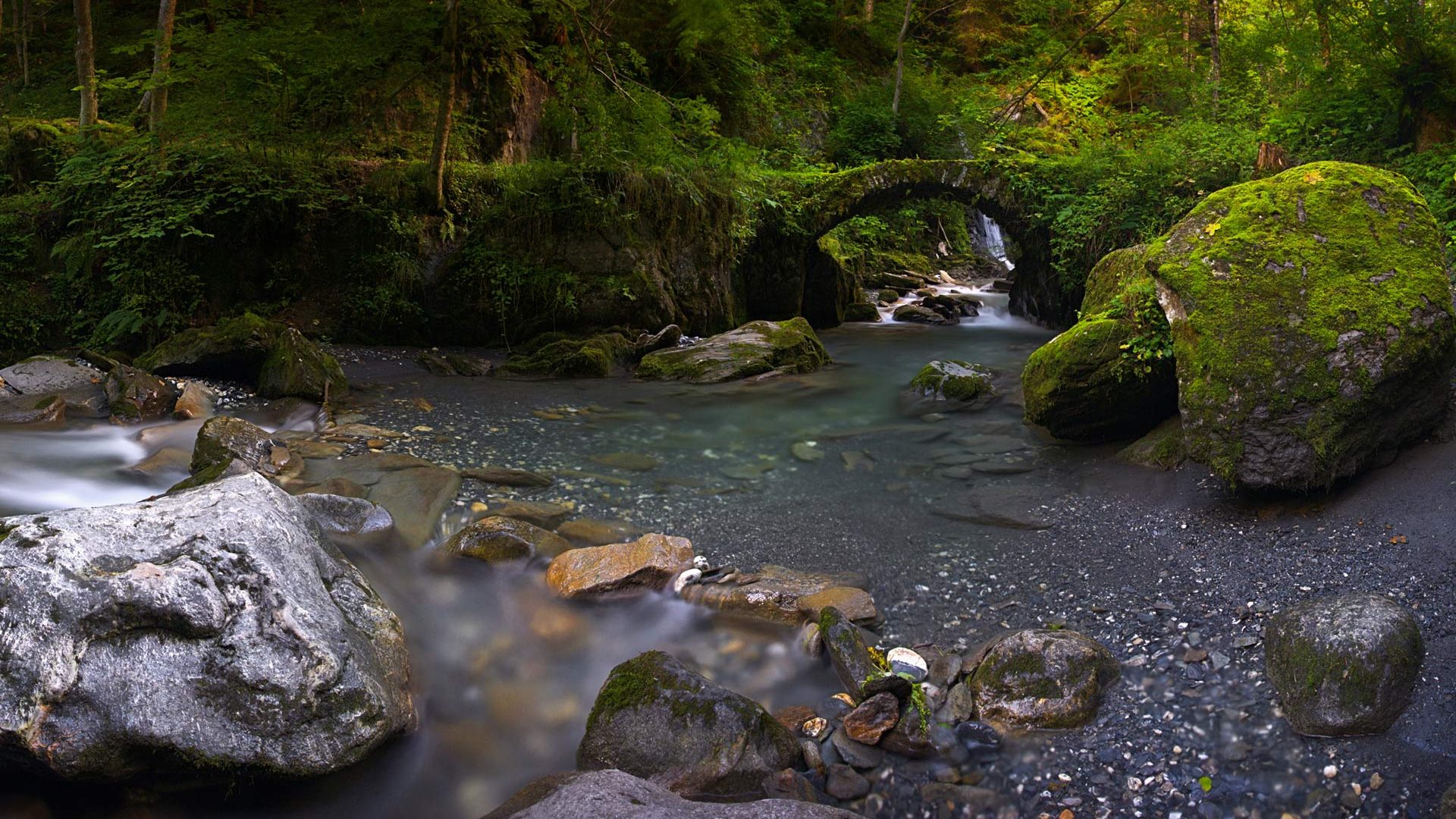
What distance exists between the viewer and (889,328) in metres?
18.1

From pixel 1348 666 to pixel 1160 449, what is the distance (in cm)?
328

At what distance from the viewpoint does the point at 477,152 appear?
14.2 metres

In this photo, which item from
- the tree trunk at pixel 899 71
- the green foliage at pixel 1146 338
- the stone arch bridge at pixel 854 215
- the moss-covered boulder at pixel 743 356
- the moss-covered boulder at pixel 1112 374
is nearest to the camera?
the green foliage at pixel 1146 338

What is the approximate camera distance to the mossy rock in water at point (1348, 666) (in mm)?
3395

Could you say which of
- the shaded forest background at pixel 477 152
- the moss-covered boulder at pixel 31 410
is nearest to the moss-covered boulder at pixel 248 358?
the shaded forest background at pixel 477 152

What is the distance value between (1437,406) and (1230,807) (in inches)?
153

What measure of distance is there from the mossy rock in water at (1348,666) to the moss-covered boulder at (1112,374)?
10.7 ft

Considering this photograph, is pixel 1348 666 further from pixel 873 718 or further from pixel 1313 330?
pixel 1313 330

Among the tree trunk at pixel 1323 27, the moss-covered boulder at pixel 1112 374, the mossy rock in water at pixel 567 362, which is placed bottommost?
the mossy rock in water at pixel 567 362

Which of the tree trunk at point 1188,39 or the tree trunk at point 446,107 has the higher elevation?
the tree trunk at point 1188,39

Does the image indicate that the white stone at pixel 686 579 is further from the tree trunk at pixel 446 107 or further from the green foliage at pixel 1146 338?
the tree trunk at pixel 446 107

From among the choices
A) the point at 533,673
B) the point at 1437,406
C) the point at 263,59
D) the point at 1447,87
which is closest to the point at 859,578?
the point at 533,673

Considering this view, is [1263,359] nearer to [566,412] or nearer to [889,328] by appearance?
[566,412]

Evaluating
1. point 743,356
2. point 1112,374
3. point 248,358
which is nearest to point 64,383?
point 248,358
